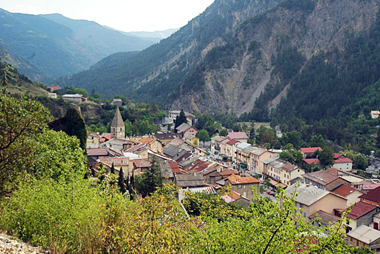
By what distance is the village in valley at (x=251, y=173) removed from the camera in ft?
105

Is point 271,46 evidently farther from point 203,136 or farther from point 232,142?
point 232,142

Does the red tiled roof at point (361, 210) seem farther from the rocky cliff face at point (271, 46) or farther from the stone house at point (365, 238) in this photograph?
the rocky cliff face at point (271, 46)

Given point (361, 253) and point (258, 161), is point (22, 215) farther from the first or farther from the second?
point (258, 161)

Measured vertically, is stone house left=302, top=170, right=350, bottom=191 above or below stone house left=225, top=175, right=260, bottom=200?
below

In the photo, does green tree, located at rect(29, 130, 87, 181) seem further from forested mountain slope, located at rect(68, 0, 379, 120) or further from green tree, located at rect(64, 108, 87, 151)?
forested mountain slope, located at rect(68, 0, 379, 120)

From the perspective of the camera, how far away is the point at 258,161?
187ft

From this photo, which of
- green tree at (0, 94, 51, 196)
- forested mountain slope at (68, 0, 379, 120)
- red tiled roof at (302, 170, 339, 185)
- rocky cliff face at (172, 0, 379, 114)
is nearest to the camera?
green tree at (0, 94, 51, 196)

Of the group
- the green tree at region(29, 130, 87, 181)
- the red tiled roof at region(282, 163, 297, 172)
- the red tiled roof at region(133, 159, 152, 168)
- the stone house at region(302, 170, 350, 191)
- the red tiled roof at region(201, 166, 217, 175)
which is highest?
the green tree at region(29, 130, 87, 181)

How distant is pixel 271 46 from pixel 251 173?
351ft

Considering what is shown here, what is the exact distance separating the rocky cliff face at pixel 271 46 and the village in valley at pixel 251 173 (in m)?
69.6

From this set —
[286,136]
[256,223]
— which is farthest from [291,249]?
[286,136]

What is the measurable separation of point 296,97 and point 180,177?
317 feet

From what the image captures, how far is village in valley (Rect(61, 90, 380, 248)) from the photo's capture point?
31.9 metres

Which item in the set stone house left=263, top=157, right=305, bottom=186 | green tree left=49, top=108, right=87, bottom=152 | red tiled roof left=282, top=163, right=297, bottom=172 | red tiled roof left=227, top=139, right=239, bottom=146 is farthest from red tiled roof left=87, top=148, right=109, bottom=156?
red tiled roof left=227, top=139, right=239, bottom=146
